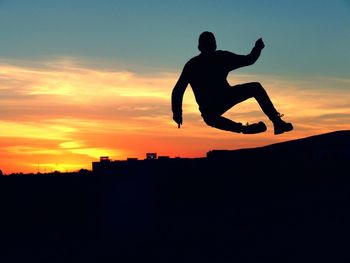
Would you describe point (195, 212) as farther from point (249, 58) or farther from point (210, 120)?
point (249, 58)

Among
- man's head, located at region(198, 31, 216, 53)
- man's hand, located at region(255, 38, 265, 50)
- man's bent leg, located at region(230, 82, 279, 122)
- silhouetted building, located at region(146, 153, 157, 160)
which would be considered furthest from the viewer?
silhouetted building, located at region(146, 153, 157, 160)

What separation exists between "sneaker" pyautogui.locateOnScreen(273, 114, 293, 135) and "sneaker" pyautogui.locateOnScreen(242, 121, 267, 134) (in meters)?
0.27

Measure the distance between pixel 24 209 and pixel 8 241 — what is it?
1.75m

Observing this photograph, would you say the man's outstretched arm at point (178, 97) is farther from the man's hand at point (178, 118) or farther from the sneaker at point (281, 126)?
the sneaker at point (281, 126)

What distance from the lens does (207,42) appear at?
40.7ft

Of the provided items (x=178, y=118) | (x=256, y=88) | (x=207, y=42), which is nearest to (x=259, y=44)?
(x=256, y=88)

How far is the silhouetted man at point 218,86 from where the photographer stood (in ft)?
41.1

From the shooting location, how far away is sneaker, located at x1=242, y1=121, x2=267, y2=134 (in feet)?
42.7

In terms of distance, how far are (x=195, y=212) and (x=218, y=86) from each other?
2620mm

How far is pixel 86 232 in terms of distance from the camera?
37.6 feet

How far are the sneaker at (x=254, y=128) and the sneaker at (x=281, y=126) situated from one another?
0.88ft

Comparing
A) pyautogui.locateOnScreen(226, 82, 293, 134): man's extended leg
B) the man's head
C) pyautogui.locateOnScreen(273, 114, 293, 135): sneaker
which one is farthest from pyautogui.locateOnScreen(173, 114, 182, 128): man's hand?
pyautogui.locateOnScreen(273, 114, 293, 135): sneaker

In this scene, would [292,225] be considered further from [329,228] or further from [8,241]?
[8,241]

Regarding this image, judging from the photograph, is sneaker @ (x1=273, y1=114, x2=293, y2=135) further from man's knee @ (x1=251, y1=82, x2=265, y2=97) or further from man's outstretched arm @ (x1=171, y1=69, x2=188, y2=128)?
man's outstretched arm @ (x1=171, y1=69, x2=188, y2=128)
